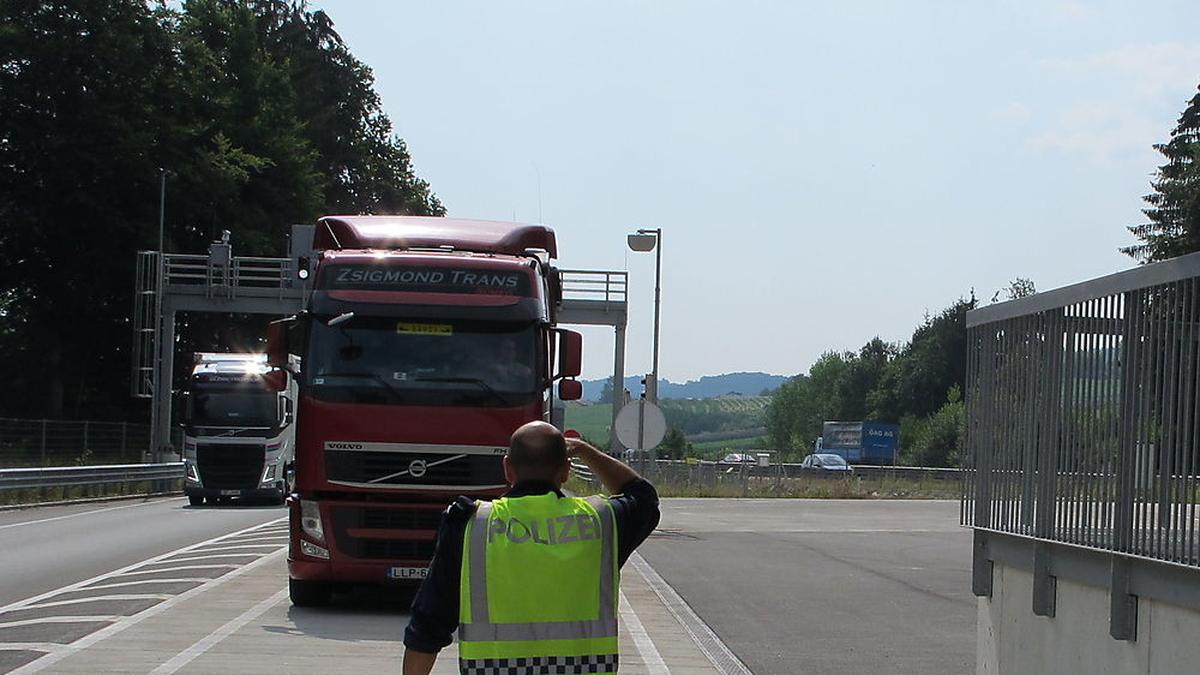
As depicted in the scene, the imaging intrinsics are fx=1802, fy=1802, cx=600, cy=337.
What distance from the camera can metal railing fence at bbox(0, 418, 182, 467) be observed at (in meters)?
40.4

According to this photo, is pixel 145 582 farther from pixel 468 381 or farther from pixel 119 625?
pixel 468 381

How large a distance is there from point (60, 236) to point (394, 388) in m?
41.0

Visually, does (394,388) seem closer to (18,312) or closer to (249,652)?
(249,652)

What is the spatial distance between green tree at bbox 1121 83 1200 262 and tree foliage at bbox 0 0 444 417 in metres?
31.5

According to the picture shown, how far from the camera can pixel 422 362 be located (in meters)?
15.3

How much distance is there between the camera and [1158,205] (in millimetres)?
73312

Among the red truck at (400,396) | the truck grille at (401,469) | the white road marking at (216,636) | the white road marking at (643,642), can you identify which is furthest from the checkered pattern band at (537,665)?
the truck grille at (401,469)

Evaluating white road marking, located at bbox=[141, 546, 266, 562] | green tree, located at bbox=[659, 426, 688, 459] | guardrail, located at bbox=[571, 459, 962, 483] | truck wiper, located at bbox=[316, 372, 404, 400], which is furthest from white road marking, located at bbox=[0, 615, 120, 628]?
green tree, located at bbox=[659, 426, 688, 459]

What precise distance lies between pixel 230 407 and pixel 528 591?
31.6 metres

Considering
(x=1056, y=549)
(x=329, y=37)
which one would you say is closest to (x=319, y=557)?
(x=1056, y=549)

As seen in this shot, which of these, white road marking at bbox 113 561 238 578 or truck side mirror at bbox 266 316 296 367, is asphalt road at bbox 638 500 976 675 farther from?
white road marking at bbox 113 561 238 578

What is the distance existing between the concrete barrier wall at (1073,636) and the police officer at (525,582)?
2.80 meters

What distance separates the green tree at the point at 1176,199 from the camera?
6594 cm

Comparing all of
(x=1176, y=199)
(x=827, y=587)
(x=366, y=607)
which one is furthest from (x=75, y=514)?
(x=1176, y=199)
